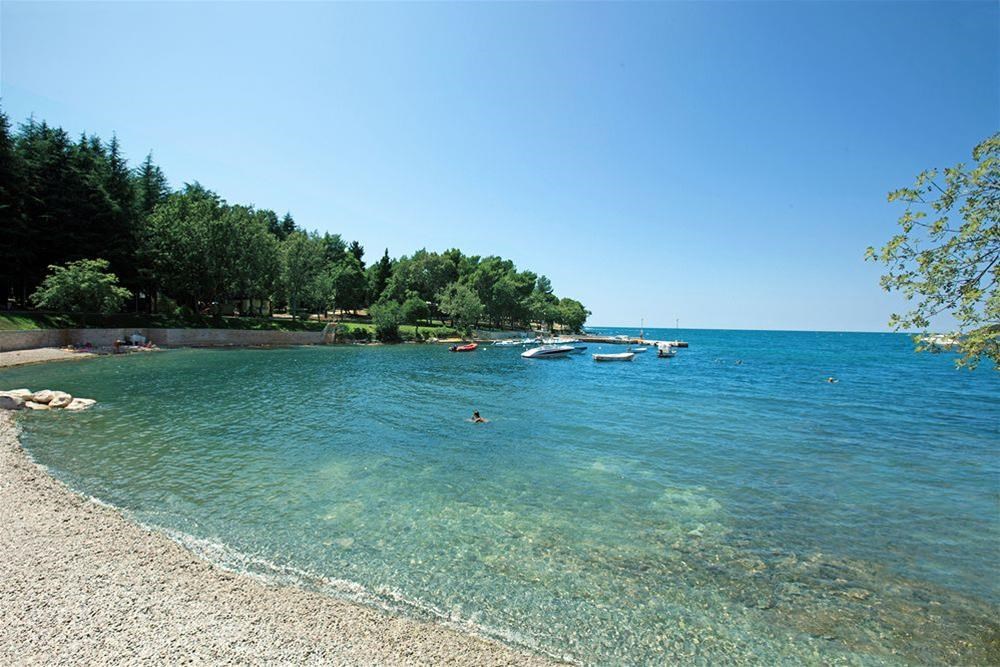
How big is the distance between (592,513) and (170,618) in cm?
976

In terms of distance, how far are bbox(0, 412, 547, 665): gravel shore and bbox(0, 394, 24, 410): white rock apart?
1848cm

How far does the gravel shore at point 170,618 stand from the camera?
6328mm

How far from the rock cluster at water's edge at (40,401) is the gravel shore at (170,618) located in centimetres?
1801

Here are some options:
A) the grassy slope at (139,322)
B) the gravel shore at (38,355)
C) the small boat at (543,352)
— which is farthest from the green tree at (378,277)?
the gravel shore at (38,355)

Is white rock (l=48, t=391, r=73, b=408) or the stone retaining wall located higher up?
the stone retaining wall

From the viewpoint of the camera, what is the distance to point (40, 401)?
23.1 m

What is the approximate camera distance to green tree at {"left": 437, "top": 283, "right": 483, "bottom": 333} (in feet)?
357

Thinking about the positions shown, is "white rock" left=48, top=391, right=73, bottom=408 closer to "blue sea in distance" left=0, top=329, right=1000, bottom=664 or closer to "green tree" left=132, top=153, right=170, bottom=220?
"blue sea in distance" left=0, top=329, right=1000, bottom=664

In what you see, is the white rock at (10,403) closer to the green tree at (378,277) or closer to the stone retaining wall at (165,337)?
the stone retaining wall at (165,337)

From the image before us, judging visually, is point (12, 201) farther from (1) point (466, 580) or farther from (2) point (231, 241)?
(1) point (466, 580)

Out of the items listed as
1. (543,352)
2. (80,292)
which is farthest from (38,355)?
(543,352)

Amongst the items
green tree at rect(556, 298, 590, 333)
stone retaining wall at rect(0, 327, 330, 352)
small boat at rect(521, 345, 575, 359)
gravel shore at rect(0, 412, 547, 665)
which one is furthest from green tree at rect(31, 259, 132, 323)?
green tree at rect(556, 298, 590, 333)

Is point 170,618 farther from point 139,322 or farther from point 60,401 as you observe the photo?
point 139,322

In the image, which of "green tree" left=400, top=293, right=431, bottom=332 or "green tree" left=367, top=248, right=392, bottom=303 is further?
"green tree" left=367, top=248, right=392, bottom=303
